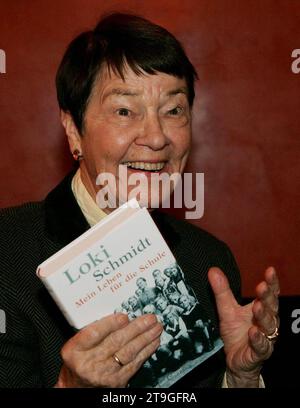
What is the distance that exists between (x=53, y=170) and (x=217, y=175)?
27.3 inches

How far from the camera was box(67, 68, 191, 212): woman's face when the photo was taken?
49.9 inches

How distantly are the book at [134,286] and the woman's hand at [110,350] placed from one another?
3 centimetres

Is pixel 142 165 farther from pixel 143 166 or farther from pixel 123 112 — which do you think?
pixel 123 112

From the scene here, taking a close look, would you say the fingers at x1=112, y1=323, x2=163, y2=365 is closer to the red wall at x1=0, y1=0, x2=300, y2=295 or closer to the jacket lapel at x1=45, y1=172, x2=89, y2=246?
the jacket lapel at x1=45, y1=172, x2=89, y2=246

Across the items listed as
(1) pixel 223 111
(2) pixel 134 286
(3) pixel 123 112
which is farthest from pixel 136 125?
(1) pixel 223 111

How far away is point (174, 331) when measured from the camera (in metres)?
1.10

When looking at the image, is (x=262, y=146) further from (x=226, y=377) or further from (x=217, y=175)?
(x=226, y=377)

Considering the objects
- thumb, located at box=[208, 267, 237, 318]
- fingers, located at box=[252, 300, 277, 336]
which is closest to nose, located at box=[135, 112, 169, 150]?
thumb, located at box=[208, 267, 237, 318]

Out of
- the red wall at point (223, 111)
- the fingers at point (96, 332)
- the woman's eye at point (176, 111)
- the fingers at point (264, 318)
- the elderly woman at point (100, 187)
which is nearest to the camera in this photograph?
the fingers at point (96, 332)

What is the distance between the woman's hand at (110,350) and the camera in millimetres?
993

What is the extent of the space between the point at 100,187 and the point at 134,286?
36cm

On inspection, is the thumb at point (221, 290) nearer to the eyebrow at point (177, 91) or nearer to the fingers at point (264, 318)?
the fingers at point (264, 318)

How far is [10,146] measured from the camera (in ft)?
8.05

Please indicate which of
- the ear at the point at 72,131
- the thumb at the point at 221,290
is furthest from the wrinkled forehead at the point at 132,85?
the thumb at the point at 221,290
